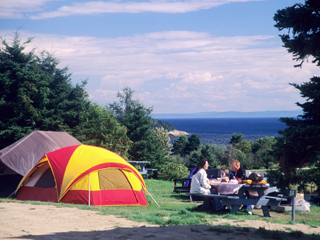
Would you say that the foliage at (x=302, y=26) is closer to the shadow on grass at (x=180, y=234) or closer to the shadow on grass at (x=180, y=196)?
the shadow on grass at (x=180, y=234)

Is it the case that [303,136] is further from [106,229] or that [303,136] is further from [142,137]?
[142,137]

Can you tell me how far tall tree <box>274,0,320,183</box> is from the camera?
6.25m

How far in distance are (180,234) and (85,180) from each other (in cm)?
536

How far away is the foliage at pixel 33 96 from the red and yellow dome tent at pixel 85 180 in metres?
10.5

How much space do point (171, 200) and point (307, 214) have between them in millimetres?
4268

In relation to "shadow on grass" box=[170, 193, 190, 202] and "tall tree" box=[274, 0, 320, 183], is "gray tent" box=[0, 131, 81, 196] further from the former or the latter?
"tall tree" box=[274, 0, 320, 183]

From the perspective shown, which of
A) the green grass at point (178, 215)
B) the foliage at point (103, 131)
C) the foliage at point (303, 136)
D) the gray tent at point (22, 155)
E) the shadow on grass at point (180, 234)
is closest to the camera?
the foliage at point (303, 136)

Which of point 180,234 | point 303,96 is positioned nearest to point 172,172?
point 180,234

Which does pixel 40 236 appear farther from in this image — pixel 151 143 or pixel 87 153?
pixel 151 143

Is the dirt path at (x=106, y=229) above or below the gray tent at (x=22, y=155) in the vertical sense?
below

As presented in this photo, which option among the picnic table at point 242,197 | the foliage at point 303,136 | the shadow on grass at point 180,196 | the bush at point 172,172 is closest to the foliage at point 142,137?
the bush at point 172,172

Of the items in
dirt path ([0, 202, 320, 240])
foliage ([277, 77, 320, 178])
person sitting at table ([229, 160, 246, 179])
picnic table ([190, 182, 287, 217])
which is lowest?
dirt path ([0, 202, 320, 240])

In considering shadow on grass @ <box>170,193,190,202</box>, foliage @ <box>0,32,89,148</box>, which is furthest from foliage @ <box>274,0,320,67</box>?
foliage @ <box>0,32,89,148</box>

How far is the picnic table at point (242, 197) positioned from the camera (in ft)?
33.1
